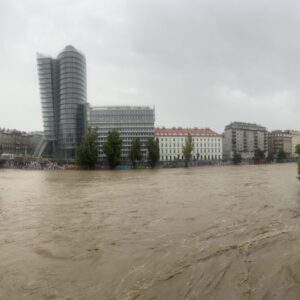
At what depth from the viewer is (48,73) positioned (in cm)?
18988

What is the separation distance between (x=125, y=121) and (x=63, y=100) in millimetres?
39339

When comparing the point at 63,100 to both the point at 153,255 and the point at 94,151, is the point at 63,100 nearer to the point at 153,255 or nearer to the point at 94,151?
the point at 94,151

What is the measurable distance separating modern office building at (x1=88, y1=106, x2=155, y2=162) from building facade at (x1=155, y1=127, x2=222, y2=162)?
11.1 meters

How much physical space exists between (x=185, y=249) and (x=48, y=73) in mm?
196182

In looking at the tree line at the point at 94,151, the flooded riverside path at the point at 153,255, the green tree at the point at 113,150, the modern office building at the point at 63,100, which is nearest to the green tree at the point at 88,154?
the tree line at the point at 94,151

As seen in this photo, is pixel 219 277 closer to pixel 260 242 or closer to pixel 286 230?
pixel 260 242

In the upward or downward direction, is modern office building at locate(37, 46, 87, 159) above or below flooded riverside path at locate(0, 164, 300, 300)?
above

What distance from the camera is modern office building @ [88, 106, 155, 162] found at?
17162cm

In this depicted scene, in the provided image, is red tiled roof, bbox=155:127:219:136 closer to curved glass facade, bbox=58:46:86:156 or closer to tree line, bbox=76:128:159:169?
curved glass facade, bbox=58:46:86:156

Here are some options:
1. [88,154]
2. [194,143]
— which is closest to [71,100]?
[194,143]

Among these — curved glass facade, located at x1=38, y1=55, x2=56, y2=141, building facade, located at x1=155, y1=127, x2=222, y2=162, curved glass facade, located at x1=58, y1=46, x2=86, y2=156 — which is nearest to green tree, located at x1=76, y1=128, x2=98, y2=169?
building facade, located at x1=155, y1=127, x2=222, y2=162

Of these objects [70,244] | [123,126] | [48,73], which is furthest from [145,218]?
[48,73]

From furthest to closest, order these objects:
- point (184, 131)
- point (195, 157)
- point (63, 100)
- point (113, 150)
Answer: point (184, 131) < point (63, 100) < point (195, 157) < point (113, 150)

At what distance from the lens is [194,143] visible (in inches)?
7136
